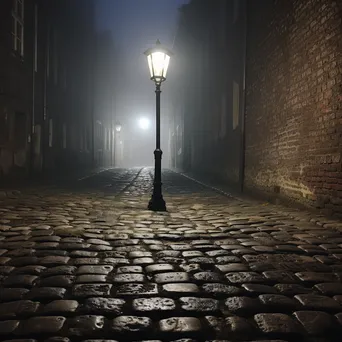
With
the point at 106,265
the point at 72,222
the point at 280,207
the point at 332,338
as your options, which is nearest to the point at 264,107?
the point at 280,207

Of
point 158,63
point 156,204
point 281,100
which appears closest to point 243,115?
point 281,100

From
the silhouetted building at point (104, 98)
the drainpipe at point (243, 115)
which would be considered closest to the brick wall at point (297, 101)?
the drainpipe at point (243, 115)

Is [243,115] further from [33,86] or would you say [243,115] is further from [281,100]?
[33,86]

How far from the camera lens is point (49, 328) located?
2303 millimetres

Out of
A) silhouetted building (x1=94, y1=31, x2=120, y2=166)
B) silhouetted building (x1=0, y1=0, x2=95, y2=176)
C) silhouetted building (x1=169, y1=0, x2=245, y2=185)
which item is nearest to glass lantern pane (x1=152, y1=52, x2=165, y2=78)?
silhouetted building (x1=169, y1=0, x2=245, y2=185)

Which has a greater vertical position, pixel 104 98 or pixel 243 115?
pixel 104 98

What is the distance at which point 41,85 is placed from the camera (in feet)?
51.2

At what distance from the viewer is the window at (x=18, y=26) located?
12.8 m

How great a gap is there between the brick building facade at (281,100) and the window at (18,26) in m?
7.20

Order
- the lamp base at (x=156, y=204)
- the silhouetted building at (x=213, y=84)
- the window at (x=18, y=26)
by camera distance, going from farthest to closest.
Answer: the silhouetted building at (x=213, y=84) < the window at (x=18, y=26) < the lamp base at (x=156, y=204)

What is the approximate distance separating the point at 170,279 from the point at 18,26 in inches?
495

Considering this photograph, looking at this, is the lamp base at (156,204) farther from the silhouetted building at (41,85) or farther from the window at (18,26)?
the window at (18,26)

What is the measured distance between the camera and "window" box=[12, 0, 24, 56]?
1284cm

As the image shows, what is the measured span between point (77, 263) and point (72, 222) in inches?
95.5
